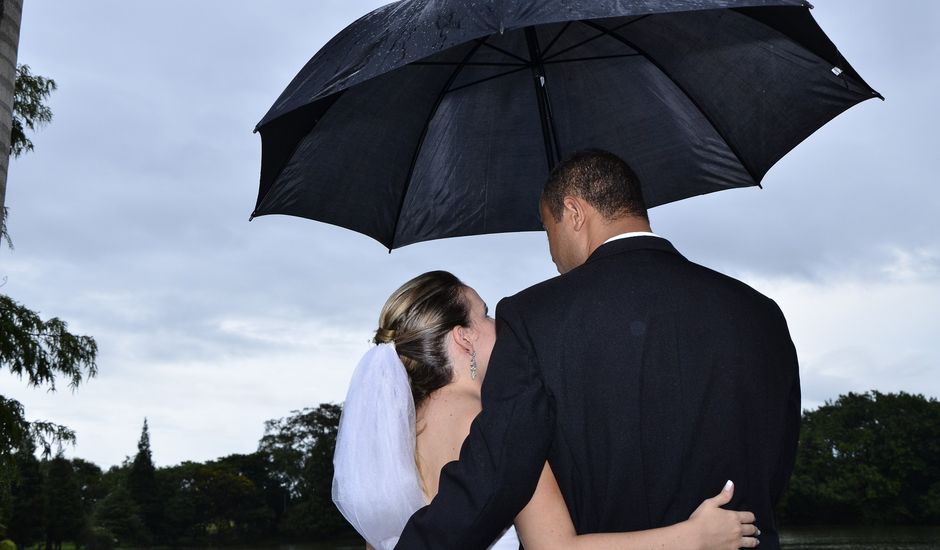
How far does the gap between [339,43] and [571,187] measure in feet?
5.61

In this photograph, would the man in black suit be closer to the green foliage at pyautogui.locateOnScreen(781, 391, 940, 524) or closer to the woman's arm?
the woman's arm

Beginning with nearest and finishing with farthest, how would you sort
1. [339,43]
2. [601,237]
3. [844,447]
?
1. [601,237]
2. [339,43]
3. [844,447]

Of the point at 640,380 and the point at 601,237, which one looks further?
the point at 601,237

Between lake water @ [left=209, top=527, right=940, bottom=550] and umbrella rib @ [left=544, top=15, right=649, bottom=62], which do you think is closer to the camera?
umbrella rib @ [left=544, top=15, right=649, bottom=62]

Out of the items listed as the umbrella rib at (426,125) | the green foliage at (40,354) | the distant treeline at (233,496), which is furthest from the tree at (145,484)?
the umbrella rib at (426,125)

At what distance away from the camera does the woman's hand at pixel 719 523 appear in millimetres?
2301

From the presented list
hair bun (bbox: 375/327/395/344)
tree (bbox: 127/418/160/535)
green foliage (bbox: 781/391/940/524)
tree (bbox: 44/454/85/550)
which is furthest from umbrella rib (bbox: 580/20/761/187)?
tree (bbox: 127/418/160/535)

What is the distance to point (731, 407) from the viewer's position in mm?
2373

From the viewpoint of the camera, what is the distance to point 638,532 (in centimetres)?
231

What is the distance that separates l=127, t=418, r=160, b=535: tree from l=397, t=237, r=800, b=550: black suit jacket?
11288 centimetres

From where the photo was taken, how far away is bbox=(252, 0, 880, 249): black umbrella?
469 cm

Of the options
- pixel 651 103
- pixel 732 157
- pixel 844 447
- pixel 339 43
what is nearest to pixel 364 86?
pixel 339 43

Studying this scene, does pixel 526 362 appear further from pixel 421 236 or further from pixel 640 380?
pixel 421 236

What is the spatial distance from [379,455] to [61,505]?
91484mm
